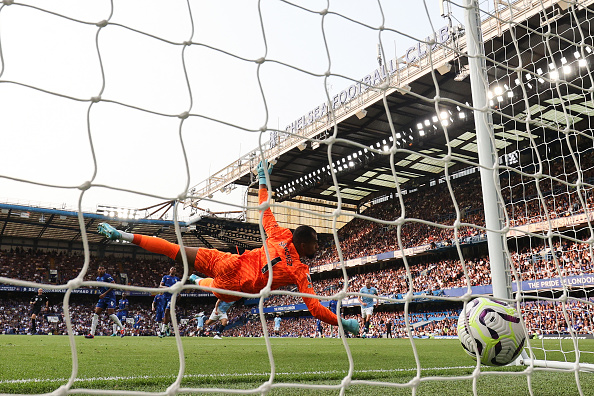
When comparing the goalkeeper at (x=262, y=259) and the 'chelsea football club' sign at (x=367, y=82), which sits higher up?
the 'chelsea football club' sign at (x=367, y=82)

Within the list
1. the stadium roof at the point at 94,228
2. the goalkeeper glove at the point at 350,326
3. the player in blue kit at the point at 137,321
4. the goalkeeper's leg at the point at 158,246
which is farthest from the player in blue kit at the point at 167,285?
the player in blue kit at the point at 137,321

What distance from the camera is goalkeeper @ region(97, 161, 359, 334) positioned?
13.0 feet

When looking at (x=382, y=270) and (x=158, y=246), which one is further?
(x=382, y=270)

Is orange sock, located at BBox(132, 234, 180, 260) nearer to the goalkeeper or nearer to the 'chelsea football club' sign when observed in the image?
the goalkeeper

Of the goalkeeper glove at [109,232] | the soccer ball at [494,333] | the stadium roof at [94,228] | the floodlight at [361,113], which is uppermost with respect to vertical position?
the floodlight at [361,113]

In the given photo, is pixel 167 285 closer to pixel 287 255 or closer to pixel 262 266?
pixel 262 266

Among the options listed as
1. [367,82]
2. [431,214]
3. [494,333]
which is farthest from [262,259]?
[431,214]

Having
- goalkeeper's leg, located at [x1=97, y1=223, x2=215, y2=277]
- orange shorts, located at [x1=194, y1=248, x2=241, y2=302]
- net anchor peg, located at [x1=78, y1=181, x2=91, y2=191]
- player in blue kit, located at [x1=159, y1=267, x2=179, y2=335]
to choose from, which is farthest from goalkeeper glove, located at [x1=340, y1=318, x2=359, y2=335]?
net anchor peg, located at [x1=78, y1=181, x2=91, y2=191]

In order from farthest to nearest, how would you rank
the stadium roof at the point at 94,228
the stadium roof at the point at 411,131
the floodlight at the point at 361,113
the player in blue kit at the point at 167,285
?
the stadium roof at the point at 94,228
the floodlight at the point at 361,113
the stadium roof at the point at 411,131
the player in blue kit at the point at 167,285

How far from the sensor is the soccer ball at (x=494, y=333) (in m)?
3.17

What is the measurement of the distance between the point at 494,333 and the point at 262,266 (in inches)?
75.9

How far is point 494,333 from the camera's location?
10.4ft

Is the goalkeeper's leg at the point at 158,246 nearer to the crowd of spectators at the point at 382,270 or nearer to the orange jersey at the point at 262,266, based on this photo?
the orange jersey at the point at 262,266

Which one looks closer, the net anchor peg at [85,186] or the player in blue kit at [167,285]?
the net anchor peg at [85,186]
